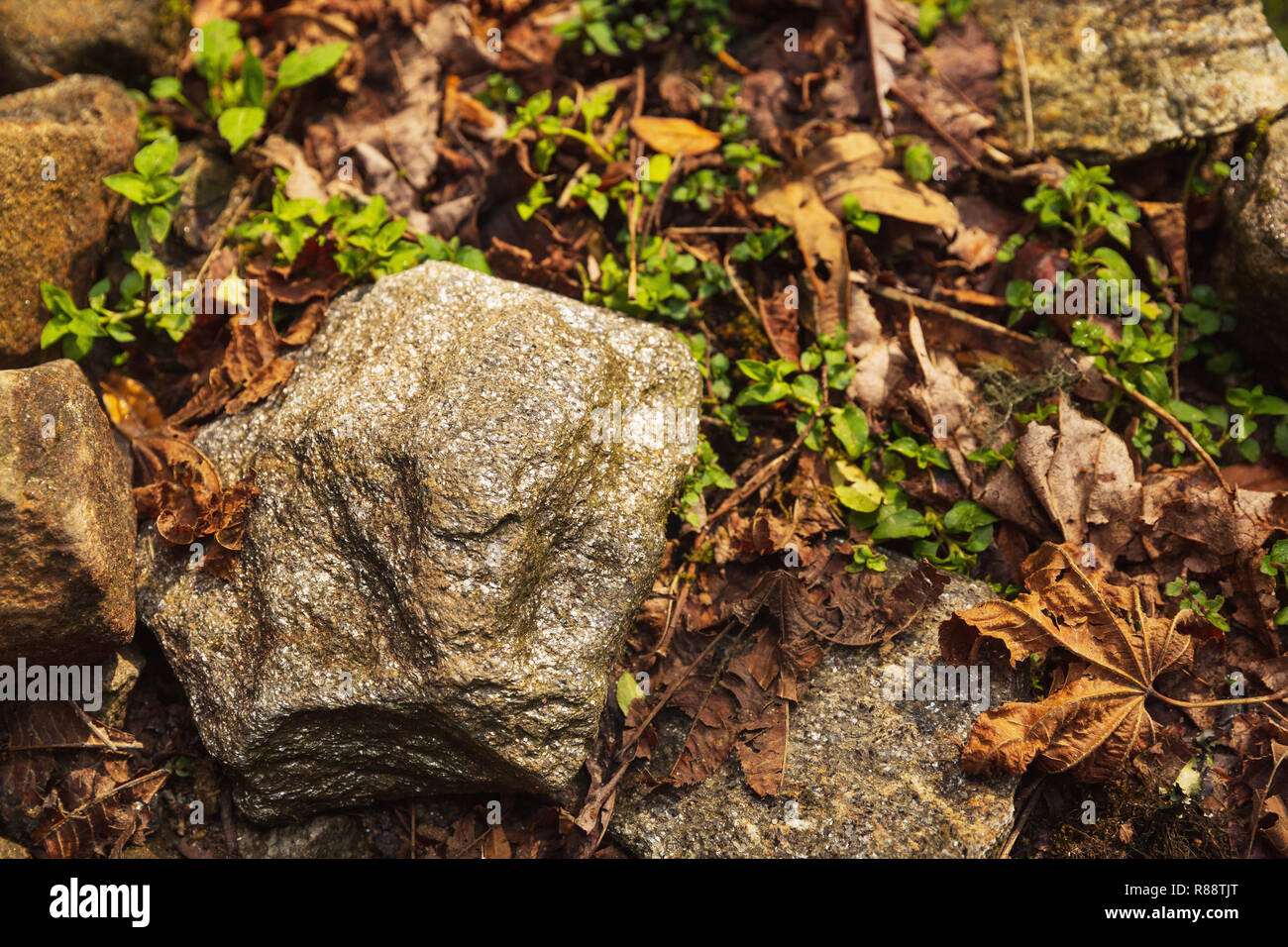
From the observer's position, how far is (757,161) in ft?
13.6

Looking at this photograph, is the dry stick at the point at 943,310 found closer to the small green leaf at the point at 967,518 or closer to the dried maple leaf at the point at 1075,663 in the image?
the small green leaf at the point at 967,518

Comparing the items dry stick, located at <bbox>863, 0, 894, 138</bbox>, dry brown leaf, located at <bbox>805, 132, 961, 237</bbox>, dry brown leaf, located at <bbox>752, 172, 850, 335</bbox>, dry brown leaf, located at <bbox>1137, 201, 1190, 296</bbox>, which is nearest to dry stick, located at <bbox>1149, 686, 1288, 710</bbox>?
dry brown leaf, located at <bbox>1137, 201, 1190, 296</bbox>

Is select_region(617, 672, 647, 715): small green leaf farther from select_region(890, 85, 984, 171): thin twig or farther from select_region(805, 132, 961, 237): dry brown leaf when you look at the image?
select_region(890, 85, 984, 171): thin twig

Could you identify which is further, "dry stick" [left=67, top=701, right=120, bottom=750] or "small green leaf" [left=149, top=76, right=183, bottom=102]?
"small green leaf" [left=149, top=76, right=183, bottom=102]

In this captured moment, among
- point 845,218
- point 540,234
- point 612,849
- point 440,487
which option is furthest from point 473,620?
point 845,218

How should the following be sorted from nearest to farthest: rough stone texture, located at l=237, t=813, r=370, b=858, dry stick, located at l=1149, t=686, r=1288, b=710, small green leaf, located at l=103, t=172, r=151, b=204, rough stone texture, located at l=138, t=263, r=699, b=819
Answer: rough stone texture, located at l=138, t=263, r=699, b=819, dry stick, located at l=1149, t=686, r=1288, b=710, rough stone texture, located at l=237, t=813, r=370, b=858, small green leaf, located at l=103, t=172, r=151, b=204

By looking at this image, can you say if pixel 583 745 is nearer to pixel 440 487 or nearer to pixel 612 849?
pixel 612 849

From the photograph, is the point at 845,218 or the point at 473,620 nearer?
the point at 473,620

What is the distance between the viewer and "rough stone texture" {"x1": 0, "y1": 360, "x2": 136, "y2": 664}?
10.0 ft

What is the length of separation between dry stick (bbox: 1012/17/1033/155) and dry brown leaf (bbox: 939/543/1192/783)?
213 centimetres

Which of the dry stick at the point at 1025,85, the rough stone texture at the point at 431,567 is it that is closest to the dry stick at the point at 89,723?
the rough stone texture at the point at 431,567

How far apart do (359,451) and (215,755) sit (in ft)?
4.10
